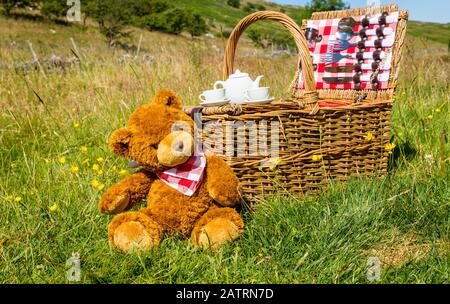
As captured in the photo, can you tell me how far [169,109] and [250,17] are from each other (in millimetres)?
880

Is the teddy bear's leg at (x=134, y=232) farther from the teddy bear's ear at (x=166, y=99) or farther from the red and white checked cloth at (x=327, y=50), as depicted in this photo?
the red and white checked cloth at (x=327, y=50)

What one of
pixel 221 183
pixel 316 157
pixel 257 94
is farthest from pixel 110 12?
pixel 221 183

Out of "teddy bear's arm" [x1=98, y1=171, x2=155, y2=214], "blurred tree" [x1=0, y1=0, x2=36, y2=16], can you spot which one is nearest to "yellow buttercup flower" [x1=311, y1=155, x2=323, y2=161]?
"teddy bear's arm" [x1=98, y1=171, x2=155, y2=214]

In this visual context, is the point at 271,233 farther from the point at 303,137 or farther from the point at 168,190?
the point at 303,137

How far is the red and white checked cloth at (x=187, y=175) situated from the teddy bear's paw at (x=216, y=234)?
7.3 inches

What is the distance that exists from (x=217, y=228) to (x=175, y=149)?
1.32ft

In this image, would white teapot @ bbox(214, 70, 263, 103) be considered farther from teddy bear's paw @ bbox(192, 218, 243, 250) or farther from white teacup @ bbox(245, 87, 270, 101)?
teddy bear's paw @ bbox(192, 218, 243, 250)

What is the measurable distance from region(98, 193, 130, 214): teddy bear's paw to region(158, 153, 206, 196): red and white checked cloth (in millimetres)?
215

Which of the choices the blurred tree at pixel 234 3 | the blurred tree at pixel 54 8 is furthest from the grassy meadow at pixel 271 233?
the blurred tree at pixel 234 3

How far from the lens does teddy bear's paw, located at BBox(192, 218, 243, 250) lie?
2.03 meters

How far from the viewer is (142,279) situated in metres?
1.81

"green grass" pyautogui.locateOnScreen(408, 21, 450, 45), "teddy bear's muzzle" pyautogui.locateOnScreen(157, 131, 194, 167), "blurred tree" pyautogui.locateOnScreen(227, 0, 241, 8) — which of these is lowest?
"teddy bear's muzzle" pyautogui.locateOnScreen(157, 131, 194, 167)

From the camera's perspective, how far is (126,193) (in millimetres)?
2191

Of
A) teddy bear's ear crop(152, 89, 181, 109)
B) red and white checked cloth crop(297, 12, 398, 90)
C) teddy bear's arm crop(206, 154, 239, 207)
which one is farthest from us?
red and white checked cloth crop(297, 12, 398, 90)
